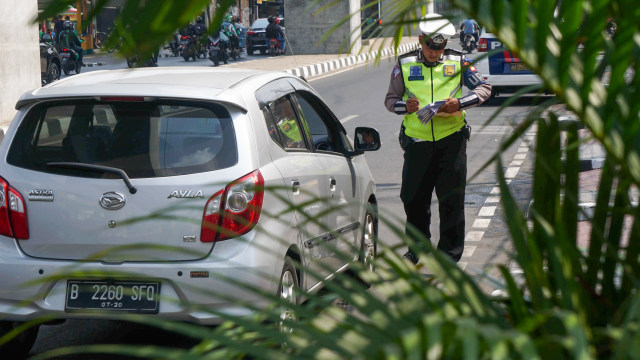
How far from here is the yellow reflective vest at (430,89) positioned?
7.00m

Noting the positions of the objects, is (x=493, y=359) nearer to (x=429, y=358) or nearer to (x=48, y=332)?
(x=429, y=358)

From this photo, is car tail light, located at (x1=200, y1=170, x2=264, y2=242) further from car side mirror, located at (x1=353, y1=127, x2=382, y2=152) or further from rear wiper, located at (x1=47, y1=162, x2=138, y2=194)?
car side mirror, located at (x1=353, y1=127, x2=382, y2=152)

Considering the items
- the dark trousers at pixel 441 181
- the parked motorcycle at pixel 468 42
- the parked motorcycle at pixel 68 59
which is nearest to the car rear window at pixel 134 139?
the dark trousers at pixel 441 181

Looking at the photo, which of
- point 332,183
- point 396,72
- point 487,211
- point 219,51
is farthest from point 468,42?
point 332,183

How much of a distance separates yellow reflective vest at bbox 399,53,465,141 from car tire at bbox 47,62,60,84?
19908 mm

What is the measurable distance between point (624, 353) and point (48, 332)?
497 centimetres

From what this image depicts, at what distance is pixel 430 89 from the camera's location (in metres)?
6.99

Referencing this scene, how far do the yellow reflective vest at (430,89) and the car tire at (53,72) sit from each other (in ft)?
65.3

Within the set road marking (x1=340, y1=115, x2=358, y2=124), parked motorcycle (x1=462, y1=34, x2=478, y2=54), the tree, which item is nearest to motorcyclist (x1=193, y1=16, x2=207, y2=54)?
the tree

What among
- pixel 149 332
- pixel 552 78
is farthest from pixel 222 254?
pixel 552 78

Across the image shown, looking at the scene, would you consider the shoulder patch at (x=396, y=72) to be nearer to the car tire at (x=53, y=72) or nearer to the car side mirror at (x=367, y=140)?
the car side mirror at (x=367, y=140)

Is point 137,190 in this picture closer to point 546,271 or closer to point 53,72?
point 546,271

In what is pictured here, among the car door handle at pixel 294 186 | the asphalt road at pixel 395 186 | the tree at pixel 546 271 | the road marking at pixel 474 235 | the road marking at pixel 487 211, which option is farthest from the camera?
the road marking at pixel 487 211

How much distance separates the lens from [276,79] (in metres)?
5.88
